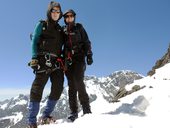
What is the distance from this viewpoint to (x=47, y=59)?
34.5 feet

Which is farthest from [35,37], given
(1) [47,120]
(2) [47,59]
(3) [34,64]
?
(1) [47,120]

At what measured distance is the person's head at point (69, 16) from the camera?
11.3m

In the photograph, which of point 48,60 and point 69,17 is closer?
point 48,60

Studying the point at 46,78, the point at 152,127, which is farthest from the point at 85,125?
the point at 46,78

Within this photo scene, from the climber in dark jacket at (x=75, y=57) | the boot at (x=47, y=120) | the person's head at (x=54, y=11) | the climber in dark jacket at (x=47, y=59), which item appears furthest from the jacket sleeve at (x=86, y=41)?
the boot at (x=47, y=120)

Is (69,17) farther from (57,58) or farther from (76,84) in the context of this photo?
(76,84)

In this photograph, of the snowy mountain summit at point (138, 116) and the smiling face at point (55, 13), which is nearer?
the snowy mountain summit at point (138, 116)

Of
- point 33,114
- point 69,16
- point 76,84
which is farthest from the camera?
point 69,16

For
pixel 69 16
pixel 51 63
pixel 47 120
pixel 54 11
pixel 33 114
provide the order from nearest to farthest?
pixel 33 114 < pixel 51 63 < pixel 54 11 < pixel 47 120 < pixel 69 16

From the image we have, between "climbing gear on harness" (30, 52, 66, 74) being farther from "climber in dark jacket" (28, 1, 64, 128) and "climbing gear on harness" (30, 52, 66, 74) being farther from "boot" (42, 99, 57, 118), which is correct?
"boot" (42, 99, 57, 118)

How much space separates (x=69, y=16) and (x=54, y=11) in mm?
826

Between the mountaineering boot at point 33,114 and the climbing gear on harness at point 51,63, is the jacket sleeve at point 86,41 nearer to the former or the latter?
the climbing gear on harness at point 51,63

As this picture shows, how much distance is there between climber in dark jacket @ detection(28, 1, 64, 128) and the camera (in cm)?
1019

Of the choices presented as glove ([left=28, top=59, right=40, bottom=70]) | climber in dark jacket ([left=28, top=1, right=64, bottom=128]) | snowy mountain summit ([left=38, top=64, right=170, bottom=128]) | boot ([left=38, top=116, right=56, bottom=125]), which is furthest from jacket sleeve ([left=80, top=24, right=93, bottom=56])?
boot ([left=38, top=116, right=56, bottom=125])
